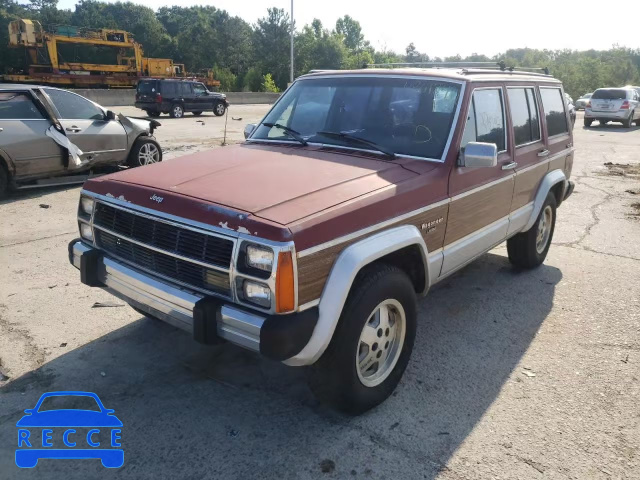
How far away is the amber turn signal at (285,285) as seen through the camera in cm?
253

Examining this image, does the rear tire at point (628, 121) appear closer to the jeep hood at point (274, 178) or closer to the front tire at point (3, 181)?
the jeep hood at point (274, 178)

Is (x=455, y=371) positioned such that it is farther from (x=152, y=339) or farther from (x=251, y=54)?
(x=251, y=54)

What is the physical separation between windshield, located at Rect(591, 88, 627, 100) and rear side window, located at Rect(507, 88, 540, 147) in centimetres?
2144

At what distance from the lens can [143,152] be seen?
10.1 m

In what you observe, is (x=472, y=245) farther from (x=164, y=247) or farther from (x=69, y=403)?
(x=69, y=403)

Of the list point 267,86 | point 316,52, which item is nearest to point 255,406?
point 267,86

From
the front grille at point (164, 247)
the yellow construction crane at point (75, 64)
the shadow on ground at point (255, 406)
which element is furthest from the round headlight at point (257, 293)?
the yellow construction crane at point (75, 64)

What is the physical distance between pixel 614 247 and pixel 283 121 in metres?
4.70

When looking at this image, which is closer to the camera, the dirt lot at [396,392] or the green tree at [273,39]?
the dirt lot at [396,392]

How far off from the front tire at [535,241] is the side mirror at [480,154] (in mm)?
2064

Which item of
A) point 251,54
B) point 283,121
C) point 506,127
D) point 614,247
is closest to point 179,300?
point 283,121

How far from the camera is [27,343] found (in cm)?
393

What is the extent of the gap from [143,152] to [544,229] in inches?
290

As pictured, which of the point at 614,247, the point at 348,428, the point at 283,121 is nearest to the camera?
the point at 348,428
